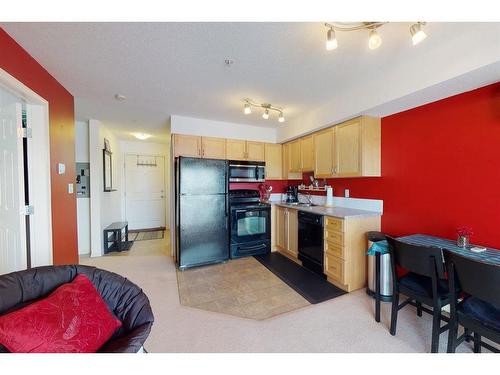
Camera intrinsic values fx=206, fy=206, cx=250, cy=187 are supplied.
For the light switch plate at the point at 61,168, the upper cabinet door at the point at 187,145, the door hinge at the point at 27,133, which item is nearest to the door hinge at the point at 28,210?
the light switch plate at the point at 61,168

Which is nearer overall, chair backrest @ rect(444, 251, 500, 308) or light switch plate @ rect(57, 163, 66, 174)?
chair backrest @ rect(444, 251, 500, 308)

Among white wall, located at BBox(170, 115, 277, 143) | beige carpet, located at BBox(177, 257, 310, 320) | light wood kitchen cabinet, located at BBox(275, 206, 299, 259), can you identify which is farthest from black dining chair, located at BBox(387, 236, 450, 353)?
white wall, located at BBox(170, 115, 277, 143)

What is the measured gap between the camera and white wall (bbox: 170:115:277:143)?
11.4 ft

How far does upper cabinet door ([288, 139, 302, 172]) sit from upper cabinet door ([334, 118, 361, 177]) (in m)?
0.90

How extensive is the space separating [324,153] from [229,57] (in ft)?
6.55

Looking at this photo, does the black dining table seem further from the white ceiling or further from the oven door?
the oven door

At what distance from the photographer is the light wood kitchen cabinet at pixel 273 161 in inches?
164

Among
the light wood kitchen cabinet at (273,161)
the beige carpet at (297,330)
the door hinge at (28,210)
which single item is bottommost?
the beige carpet at (297,330)

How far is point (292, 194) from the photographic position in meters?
4.33

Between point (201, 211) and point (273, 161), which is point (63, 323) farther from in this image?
point (273, 161)

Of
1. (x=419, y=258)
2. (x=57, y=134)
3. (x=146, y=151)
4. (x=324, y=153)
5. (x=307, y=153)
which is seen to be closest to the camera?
(x=419, y=258)

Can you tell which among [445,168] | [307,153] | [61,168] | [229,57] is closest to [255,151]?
[307,153]

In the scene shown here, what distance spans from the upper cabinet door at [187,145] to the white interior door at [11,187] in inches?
69.7

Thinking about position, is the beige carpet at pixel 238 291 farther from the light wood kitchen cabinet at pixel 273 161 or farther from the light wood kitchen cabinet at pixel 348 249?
the light wood kitchen cabinet at pixel 273 161
